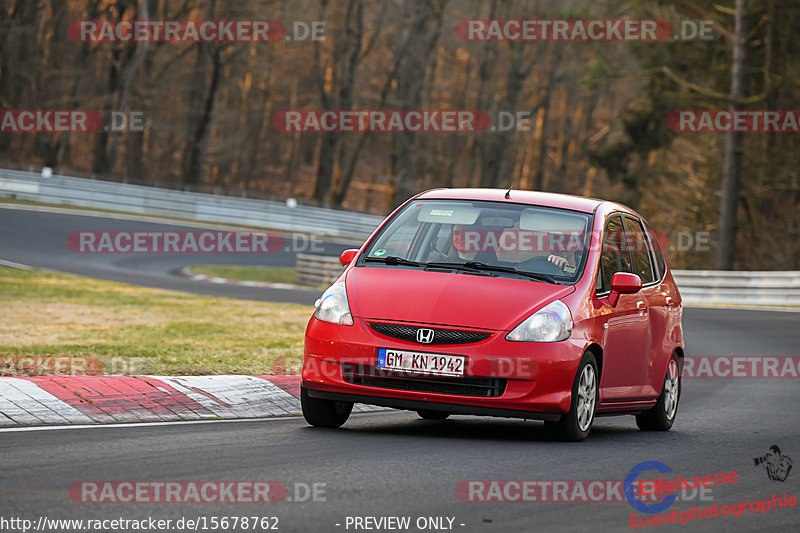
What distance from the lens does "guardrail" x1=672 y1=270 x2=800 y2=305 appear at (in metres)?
30.0

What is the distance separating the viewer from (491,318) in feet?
→ 26.6

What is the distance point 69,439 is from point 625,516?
341 centimetres

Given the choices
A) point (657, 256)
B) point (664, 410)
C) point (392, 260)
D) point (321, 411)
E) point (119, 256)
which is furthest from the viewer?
point (119, 256)

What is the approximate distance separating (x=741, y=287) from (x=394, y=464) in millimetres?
25836

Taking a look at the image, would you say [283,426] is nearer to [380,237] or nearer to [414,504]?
[380,237]

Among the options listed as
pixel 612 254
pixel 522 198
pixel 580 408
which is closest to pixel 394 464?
pixel 580 408

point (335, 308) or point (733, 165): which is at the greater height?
point (733, 165)

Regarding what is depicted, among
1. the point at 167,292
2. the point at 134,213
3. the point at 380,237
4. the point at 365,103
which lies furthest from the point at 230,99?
the point at 380,237

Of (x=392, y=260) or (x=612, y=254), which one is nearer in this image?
(x=392, y=260)

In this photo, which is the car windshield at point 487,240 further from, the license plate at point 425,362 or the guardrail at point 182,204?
the guardrail at point 182,204

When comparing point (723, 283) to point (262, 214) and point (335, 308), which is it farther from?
point (335, 308)

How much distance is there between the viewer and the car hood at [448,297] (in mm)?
8109

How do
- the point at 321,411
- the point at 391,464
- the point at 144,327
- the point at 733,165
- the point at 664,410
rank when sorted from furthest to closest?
the point at 733,165
the point at 144,327
the point at 664,410
the point at 321,411
the point at 391,464

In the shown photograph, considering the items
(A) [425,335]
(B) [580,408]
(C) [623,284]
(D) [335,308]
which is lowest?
(B) [580,408]
